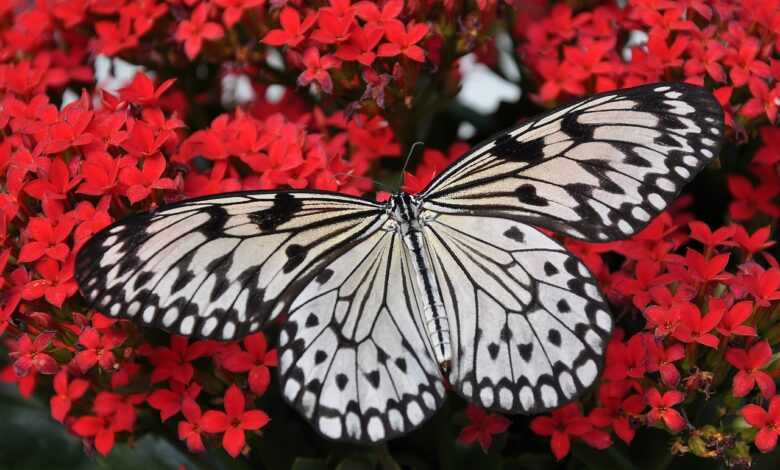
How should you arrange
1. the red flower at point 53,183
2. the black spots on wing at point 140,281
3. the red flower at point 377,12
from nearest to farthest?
the black spots on wing at point 140,281
the red flower at point 53,183
the red flower at point 377,12

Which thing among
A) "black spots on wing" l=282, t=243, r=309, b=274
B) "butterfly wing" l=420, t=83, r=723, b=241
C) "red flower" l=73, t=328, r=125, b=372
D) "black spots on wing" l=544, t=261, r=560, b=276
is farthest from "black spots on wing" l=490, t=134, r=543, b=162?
"red flower" l=73, t=328, r=125, b=372

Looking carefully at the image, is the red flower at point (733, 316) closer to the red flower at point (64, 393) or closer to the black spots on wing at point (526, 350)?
the black spots on wing at point (526, 350)

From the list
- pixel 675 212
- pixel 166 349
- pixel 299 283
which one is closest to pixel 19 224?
pixel 166 349

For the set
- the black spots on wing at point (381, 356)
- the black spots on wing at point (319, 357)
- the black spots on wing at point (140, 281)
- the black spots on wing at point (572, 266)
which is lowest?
the black spots on wing at point (381, 356)

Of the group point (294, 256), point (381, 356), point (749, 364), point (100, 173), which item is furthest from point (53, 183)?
point (749, 364)

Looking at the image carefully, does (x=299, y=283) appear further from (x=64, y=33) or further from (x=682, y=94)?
(x=64, y=33)

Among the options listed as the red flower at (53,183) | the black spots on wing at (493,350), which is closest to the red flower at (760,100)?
the black spots on wing at (493,350)

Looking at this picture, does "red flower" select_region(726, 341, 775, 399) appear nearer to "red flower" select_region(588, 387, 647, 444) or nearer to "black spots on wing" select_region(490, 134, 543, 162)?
"red flower" select_region(588, 387, 647, 444)
